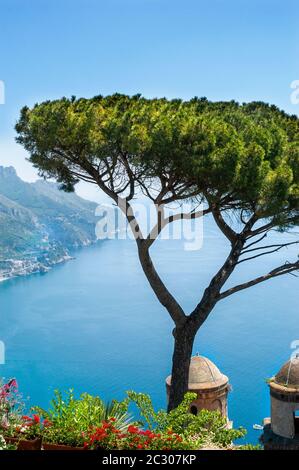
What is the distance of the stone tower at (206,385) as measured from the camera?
852 centimetres

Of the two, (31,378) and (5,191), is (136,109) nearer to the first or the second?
(31,378)

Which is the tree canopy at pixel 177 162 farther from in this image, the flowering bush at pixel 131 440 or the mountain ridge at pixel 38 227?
the mountain ridge at pixel 38 227

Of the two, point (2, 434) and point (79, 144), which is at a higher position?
point (79, 144)

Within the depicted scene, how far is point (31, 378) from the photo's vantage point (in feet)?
120

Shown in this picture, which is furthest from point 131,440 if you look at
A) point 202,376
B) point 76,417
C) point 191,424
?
point 202,376

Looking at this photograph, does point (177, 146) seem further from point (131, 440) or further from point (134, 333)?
point (134, 333)

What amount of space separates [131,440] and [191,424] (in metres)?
0.75

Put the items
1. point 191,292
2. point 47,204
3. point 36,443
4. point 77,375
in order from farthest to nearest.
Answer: point 47,204, point 191,292, point 77,375, point 36,443

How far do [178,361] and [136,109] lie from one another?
353cm

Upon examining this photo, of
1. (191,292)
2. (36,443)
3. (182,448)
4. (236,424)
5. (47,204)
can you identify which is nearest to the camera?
(36,443)

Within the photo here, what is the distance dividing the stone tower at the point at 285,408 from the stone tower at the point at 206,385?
1310mm

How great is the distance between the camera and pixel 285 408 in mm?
9531
